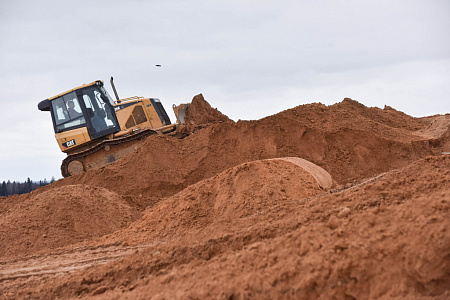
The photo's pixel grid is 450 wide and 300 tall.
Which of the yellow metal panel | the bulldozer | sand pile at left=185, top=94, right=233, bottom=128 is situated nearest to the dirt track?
the bulldozer

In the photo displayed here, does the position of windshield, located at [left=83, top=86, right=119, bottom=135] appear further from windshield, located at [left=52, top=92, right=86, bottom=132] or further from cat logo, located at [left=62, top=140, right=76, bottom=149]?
cat logo, located at [left=62, top=140, right=76, bottom=149]

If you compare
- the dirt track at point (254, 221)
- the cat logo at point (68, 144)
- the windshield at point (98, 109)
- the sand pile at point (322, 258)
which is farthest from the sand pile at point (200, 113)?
the sand pile at point (322, 258)

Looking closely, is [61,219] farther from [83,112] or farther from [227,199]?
[83,112]

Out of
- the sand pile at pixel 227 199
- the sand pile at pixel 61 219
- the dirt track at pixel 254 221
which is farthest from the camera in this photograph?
the sand pile at pixel 61 219

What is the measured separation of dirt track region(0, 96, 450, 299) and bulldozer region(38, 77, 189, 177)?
1210mm

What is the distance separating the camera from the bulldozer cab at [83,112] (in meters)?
14.4

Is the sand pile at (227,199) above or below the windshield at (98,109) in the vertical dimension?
below

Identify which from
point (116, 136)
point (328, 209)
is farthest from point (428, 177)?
point (116, 136)

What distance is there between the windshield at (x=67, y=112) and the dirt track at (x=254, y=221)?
Answer: 2.12 metres

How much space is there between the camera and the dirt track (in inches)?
127

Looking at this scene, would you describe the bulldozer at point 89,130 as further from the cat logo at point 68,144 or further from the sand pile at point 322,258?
the sand pile at point 322,258

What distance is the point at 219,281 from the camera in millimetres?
3480

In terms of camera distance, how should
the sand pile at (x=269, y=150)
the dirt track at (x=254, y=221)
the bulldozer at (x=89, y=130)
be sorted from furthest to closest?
1. the bulldozer at (x=89, y=130)
2. the sand pile at (x=269, y=150)
3. the dirt track at (x=254, y=221)

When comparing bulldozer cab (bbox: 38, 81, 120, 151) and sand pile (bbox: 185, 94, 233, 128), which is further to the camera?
sand pile (bbox: 185, 94, 233, 128)
